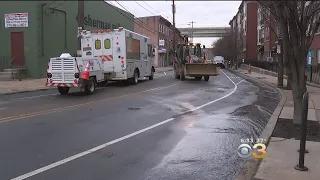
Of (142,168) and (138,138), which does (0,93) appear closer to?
(138,138)

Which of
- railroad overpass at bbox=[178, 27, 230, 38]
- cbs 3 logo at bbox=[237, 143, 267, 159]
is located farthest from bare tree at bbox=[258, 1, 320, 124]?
railroad overpass at bbox=[178, 27, 230, 38]

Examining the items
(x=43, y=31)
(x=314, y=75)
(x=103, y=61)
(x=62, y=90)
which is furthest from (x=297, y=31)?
(x=43, y=31)

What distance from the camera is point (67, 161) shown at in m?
6.18

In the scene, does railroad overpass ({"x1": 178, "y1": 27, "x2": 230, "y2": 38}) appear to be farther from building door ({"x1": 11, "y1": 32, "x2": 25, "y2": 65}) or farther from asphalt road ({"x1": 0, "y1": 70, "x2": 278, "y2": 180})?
asphalt road ({"x1": 0, "y1": 70, "x2": 278, "y2": 180})

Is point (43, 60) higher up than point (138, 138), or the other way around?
point (43, 60)

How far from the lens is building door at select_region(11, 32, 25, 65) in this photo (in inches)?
1091

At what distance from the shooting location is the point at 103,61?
71.0ft

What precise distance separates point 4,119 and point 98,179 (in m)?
5.85

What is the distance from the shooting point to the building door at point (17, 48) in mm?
27719

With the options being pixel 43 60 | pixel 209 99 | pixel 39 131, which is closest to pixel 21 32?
pixel 43 60

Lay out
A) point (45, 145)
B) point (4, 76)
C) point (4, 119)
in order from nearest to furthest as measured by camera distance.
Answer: point (45, 145) → point (4, 119) → point (4, 76)

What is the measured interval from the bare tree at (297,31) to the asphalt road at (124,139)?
1538mm

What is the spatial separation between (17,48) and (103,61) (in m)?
9.81

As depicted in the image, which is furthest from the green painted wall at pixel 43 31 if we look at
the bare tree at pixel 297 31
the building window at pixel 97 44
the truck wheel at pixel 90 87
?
the bare tree at pixel 297 31
